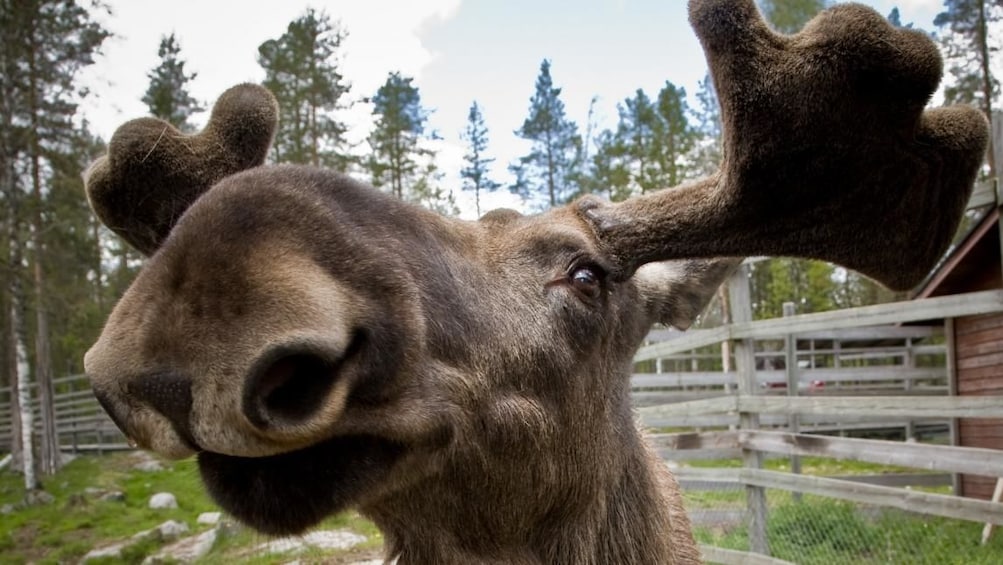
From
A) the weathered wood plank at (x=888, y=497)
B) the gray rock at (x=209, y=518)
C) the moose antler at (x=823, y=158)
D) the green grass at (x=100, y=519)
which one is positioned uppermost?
the moose antler at (x=823, y=158)

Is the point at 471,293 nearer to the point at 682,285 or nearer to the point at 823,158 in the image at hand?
the point at 823,158

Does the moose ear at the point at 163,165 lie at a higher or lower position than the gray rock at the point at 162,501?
higher

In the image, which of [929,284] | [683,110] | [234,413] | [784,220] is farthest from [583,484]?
[683,110]

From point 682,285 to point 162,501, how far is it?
16351 millimetres

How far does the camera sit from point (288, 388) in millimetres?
1426

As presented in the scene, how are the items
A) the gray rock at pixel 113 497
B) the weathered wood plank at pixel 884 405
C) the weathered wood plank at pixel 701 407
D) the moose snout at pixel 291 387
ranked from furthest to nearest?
the gray rock at pixel 113 497
the weathered wood plank at pixel 701 407
the weathered wood plank at pixel 884 405
the moose snout at pixel 291 387

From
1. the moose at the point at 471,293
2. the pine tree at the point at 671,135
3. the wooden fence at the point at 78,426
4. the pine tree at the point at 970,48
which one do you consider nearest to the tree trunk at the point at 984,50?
the pine tree at the point at 970,48

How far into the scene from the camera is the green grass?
458 inches

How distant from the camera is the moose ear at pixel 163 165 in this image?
2.45m

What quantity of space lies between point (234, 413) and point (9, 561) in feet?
49.4

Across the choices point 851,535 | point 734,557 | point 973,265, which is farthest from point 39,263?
point 973,265

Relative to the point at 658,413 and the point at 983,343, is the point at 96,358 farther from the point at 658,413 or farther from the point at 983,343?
the point at 983,343

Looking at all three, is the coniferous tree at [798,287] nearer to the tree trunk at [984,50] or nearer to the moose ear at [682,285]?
the tree trunk at [984,50]

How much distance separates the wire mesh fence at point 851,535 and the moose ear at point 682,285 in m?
4.89
